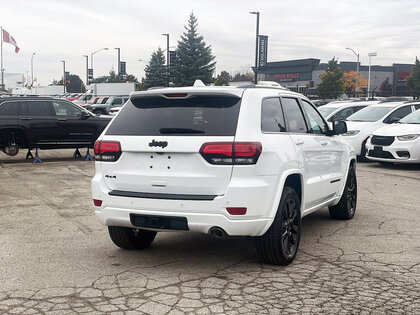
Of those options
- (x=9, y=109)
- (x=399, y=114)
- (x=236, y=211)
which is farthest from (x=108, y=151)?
(x=399, y=114)

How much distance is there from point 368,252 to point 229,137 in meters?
2.22

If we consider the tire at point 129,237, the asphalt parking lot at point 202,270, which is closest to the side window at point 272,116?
the asphalt parking lot at point 202,270

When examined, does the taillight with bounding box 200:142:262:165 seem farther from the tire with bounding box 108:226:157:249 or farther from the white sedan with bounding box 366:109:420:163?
the white sedan with bounding box 366:109:420:163

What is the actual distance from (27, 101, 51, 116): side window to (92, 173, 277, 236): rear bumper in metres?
11.4

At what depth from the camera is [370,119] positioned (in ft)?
53.0

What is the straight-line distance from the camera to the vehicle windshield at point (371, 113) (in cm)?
1620

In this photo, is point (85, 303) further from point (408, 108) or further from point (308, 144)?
point (408, 108)

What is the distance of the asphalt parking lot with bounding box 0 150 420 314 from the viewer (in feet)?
14.5

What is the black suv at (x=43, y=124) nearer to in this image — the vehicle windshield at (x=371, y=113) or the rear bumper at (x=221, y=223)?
the vehicle windshield at (x=371, y=113)

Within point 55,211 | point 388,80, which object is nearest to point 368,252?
point 55,211

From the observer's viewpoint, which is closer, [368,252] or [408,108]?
[368,252]

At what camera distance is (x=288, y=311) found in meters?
4.24

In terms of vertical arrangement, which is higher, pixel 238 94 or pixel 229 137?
pixel 238 94

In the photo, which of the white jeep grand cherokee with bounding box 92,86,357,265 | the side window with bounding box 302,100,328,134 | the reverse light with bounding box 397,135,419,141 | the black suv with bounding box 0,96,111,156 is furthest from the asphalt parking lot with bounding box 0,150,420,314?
the black suv with bounding box 0,96,111,156
